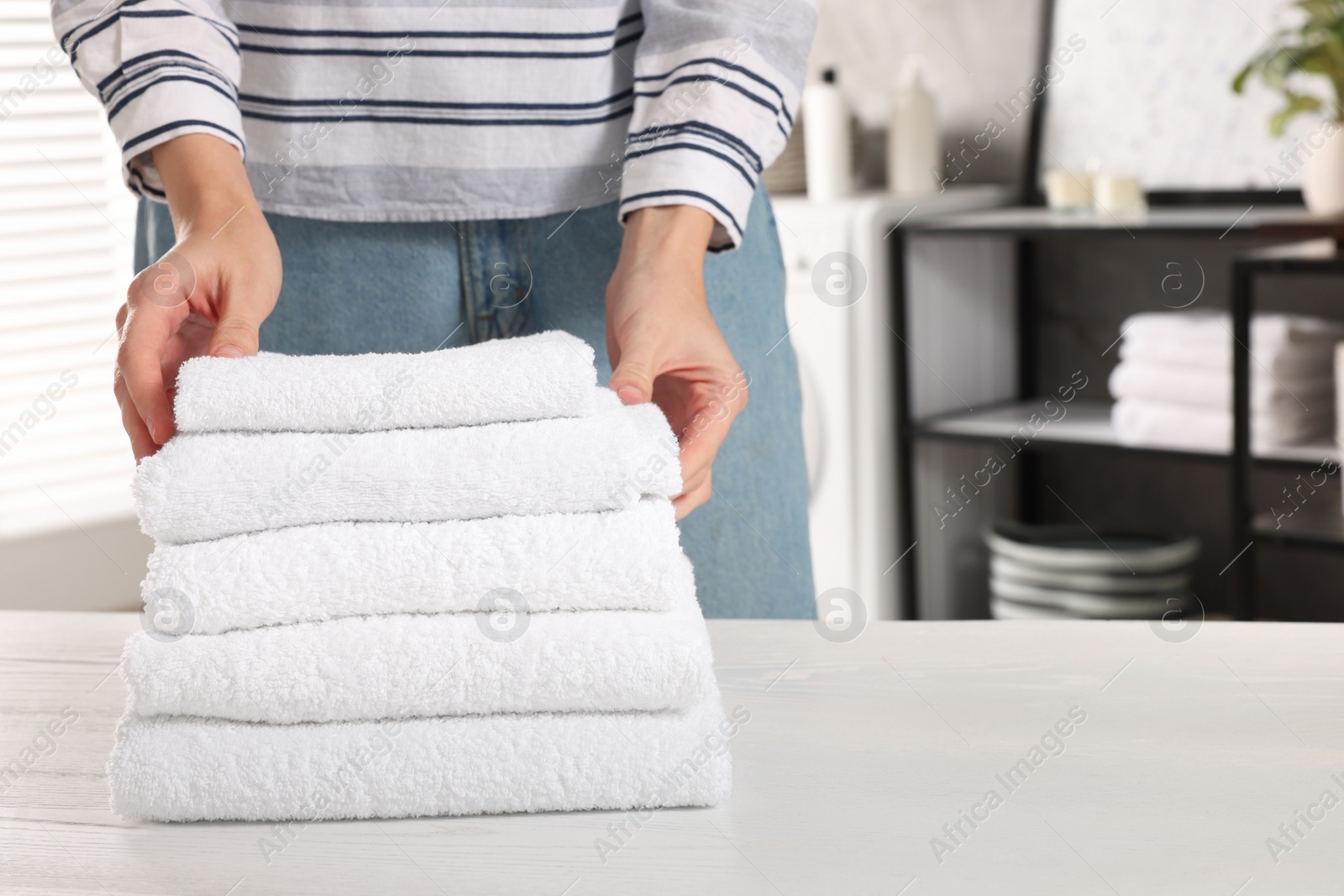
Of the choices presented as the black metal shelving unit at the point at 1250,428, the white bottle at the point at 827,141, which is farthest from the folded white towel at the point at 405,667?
the white bottle at the point at 827,141

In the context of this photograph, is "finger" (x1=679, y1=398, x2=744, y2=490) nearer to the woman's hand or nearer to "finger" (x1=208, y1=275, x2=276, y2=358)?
the woman's hand

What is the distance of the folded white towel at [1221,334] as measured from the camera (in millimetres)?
1820

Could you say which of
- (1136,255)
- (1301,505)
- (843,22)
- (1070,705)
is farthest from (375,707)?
(843,22)

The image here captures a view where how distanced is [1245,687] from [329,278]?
61cm

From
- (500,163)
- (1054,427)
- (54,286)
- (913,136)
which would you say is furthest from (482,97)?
(54,286)

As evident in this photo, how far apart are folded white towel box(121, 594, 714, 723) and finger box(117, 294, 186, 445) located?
0.11 metres

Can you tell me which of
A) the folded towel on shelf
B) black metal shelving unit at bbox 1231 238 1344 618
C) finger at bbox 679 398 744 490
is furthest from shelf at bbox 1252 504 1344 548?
finger at bbox 679 398 744 490

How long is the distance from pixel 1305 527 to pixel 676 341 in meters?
1.48

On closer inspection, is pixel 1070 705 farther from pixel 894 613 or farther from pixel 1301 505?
pixel 894 613

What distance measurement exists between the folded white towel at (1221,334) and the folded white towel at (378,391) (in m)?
1.58

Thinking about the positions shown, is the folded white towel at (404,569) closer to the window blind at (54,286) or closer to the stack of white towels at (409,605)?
the stack of white towels at (409,605)

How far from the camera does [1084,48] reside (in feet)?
7.47

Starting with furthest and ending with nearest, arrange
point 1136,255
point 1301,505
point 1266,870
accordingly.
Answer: point 1136,255 → point 1301,505 → point 1266,870

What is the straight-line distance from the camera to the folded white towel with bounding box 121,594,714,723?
0.49 meters
